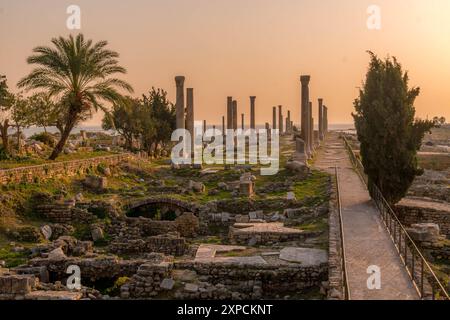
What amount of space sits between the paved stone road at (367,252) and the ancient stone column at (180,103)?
12.4m

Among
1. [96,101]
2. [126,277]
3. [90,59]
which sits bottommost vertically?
[126,277]

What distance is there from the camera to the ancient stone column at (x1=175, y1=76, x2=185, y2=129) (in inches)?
1306

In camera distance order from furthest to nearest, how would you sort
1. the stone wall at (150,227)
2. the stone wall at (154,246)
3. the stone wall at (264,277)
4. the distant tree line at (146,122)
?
the distant tree line at (146,122) → the stone wall at (150,227) → the stone wall at (154,246) → the stone wall at (264,277)

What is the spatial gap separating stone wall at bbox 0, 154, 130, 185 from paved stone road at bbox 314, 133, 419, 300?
38.7 feet

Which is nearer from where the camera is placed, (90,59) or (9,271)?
(9,271)

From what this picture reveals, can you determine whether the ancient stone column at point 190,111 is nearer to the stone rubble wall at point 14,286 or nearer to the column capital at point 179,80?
the column capital at point 179,80

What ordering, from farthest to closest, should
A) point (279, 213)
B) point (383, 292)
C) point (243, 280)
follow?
point (279, 213) < point (243, 280) < point (383, 292)

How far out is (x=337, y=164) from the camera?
3441cm

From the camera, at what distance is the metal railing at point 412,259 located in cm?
1080

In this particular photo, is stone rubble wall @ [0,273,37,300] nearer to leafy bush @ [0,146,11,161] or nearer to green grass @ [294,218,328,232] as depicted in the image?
green grass @ [294,218,328,232]

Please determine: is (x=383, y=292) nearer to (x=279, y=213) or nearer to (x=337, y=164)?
(x=279, y=213)

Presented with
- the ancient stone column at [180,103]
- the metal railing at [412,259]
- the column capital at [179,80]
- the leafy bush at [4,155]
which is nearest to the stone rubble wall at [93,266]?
the metal railing at [412,259]
